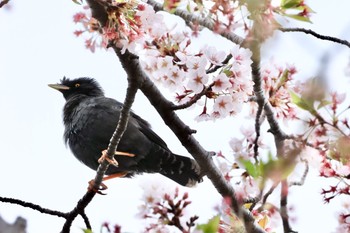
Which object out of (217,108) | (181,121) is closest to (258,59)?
(217,108)

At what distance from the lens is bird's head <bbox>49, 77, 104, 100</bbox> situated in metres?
7.91

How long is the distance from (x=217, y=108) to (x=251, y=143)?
2.48ft

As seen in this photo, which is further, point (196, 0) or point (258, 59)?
point (258, 59)

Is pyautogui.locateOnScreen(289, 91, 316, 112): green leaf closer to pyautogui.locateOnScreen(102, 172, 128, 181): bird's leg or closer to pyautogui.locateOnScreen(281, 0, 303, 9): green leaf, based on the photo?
pyautogui.locateOnScreen(281, 0, 303, 9): green leaf

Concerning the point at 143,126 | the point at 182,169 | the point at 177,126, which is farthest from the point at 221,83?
the point at 143,126

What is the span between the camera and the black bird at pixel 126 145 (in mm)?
6441

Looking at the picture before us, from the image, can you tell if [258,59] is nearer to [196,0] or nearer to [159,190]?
[196,0]

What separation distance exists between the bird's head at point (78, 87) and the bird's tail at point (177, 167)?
178cm

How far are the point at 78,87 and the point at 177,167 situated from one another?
91.1 inches

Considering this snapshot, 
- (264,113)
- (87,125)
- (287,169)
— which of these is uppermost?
(87,125)

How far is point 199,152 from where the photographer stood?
407 centimetres

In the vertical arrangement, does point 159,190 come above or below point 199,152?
below

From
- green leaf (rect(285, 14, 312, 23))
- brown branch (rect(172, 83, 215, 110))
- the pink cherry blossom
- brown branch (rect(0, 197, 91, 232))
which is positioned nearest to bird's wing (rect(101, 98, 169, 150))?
brown branch (rect(0, 197, 91, 232))

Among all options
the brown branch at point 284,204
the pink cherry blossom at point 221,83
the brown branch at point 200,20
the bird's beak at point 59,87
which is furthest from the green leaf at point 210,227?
the bird's beak at point 59,87
